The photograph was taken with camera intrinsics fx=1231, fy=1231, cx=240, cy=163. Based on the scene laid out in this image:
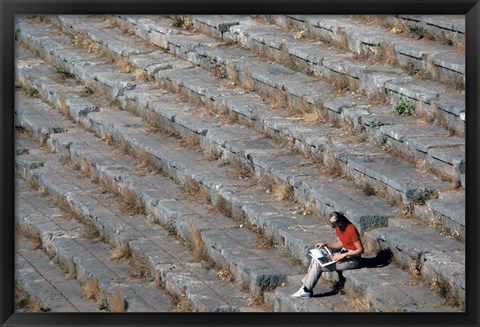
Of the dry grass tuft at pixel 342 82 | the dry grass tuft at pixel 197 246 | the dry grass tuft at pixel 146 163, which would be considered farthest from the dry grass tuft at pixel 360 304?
the dry grass tuft at pixel 146 163

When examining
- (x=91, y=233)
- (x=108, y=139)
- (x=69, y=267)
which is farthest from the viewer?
(x=108, y=139)

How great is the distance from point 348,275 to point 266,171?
85.1 inches

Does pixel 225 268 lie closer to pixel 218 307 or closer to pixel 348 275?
pixel 218 307

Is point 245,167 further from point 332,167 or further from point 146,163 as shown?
point 146,163

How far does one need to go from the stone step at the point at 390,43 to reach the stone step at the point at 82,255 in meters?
3.29

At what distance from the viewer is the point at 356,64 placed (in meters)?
11.9

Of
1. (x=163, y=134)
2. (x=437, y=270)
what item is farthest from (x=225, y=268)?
(x=163, y=134)

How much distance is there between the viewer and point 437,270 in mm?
8477

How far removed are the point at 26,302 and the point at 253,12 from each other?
4.99 m

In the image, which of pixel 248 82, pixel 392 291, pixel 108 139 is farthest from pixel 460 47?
pixel 108 139

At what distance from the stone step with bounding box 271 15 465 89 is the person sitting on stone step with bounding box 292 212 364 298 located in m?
2.43

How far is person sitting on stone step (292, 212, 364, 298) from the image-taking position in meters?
8.75

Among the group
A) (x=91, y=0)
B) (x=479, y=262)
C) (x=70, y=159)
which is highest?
(x=91, y=0)

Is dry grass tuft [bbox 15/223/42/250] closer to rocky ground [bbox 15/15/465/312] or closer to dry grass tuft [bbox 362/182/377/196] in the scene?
rocky ground [bbox 15/15/465/312]
